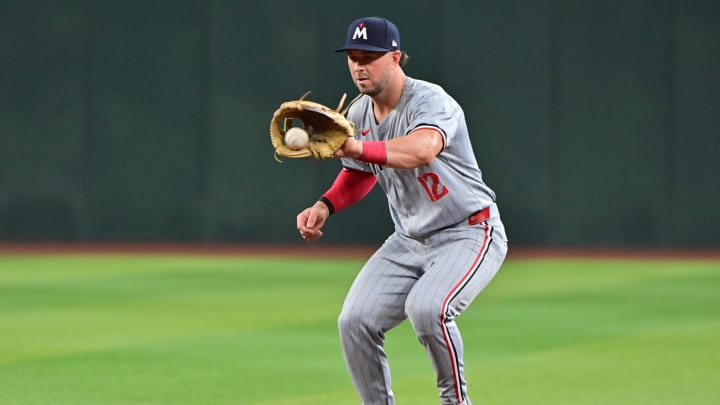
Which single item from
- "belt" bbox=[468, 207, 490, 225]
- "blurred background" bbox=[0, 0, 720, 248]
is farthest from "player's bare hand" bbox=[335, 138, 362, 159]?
"blurred background" bbox=[0, 0, 720, 248]

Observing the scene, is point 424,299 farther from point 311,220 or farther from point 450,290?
point 311,220

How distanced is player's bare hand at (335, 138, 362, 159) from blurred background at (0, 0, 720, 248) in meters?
12.3

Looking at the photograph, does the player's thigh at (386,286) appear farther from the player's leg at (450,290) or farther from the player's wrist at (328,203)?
the player's wrist at (328,203)

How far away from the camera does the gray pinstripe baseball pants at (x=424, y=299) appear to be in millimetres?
5844

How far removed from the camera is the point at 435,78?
17.9 meters

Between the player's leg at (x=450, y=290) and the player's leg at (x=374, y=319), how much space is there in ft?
0.49

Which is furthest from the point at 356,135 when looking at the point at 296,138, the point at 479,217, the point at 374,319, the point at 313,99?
the point at 313,99

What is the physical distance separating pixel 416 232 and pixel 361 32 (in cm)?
102

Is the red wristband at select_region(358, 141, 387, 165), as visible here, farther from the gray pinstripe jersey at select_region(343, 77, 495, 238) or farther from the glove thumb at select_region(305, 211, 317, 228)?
the glove thumb at select_region(305, 211, 317, 228)

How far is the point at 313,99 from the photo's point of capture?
706 inches

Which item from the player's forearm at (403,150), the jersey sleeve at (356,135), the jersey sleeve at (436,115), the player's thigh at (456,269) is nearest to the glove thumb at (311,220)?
→ the jersey sleeve at (356,135)

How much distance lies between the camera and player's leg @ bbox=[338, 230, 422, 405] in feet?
19.7

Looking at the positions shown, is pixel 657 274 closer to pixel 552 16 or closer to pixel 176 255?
pixel 552 16

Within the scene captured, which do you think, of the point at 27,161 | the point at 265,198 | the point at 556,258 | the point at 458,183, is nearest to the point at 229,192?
the point at 265,198
